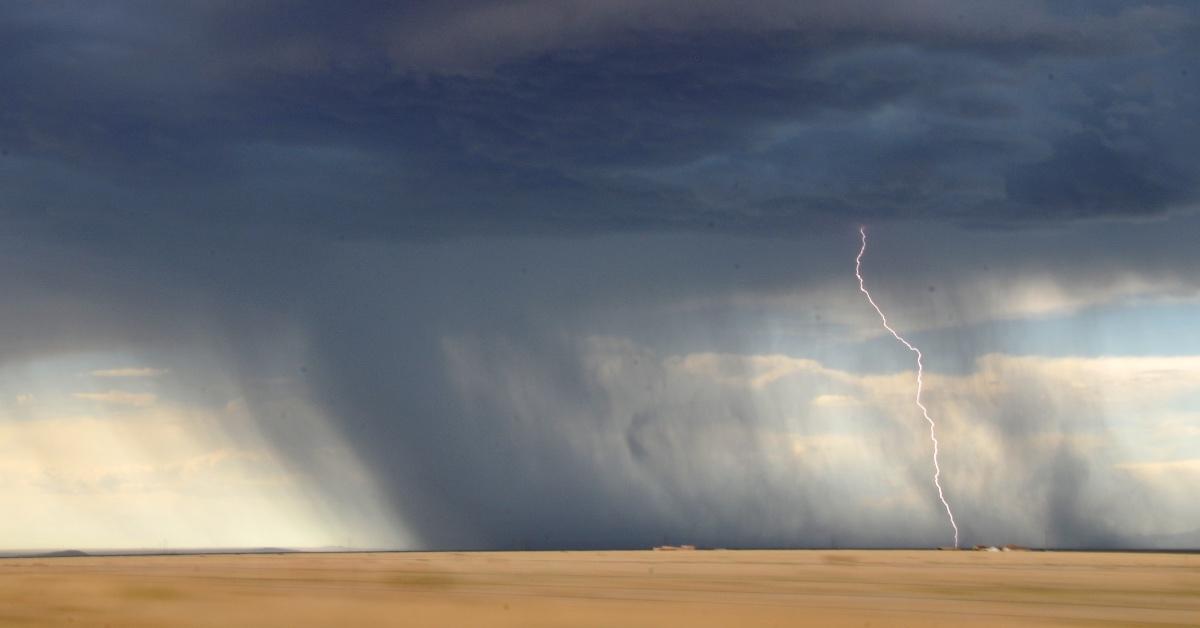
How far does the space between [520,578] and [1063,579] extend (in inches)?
1424

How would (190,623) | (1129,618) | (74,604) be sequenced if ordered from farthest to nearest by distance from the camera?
(74,604)
(1129,618)
(190,623)

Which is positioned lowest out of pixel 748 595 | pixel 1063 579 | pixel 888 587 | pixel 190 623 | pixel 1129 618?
pixel 190 623

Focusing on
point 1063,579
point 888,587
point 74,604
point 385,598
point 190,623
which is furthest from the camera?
point 1063,579

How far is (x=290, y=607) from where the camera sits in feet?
164

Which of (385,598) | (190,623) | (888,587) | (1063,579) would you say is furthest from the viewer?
(1063,579)

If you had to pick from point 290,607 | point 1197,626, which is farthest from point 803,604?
point 290,607

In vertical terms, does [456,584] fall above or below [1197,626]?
above

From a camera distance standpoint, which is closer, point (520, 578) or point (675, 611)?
point (675, 611)

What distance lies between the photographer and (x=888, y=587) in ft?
226

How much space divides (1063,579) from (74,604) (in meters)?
61.0

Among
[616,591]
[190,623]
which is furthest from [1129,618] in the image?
[190,623]

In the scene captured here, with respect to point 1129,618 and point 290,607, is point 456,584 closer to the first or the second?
point 290,607

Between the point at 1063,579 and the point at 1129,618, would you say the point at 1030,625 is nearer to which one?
the point at 1129,618

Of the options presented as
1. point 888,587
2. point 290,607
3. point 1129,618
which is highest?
point 888,587
